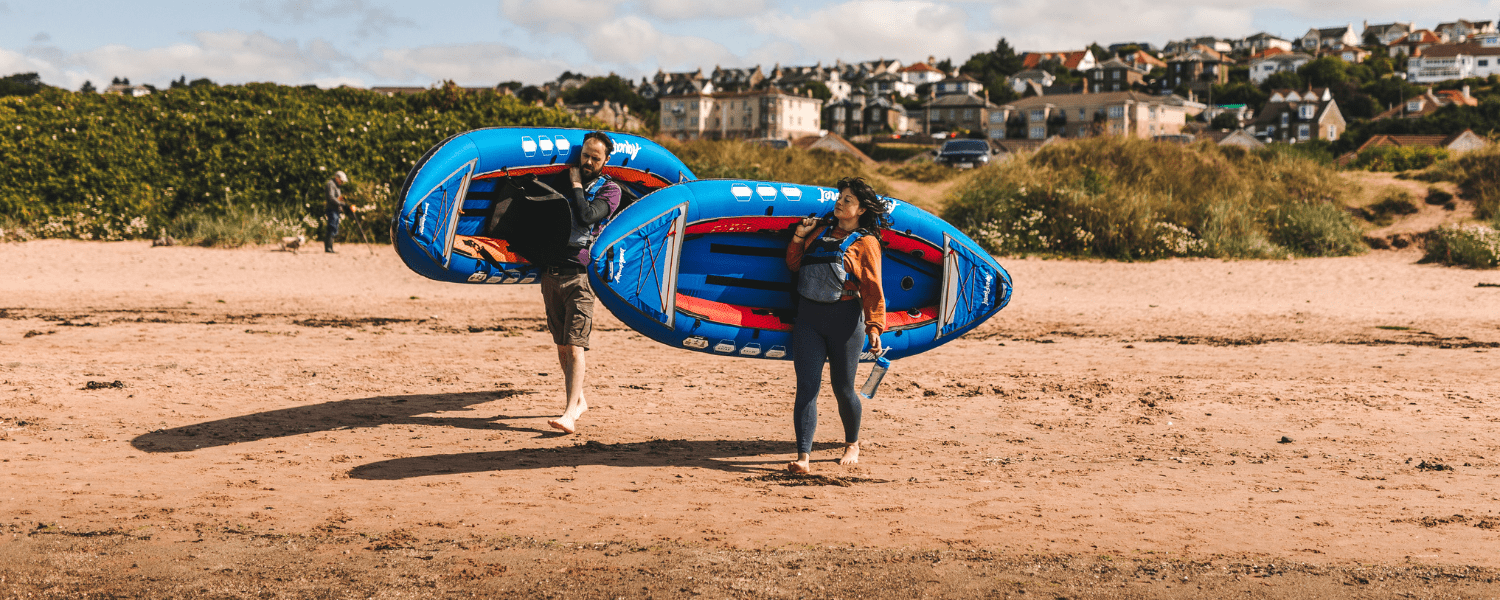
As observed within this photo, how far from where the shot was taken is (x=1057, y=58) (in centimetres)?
17788

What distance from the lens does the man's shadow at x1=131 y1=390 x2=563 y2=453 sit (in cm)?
667

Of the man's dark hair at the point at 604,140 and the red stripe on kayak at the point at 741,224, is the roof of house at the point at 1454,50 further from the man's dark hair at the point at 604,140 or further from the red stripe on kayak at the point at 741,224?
the man's dark hair at the point at 604,140

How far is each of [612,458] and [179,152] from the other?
55.2 feet

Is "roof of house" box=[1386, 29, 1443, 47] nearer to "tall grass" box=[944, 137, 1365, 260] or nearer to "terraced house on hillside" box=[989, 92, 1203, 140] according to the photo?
"terraced house on hillside" box=[989, 92, 1203, 140]

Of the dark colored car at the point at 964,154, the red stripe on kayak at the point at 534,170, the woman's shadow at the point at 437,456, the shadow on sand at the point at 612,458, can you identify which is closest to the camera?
the shadow on sand at the point at 612,458

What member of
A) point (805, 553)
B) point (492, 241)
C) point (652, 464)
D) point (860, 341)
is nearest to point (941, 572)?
point (805, 553)

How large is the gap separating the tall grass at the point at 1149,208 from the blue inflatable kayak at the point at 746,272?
38.3 feet

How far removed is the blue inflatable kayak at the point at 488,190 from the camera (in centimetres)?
735

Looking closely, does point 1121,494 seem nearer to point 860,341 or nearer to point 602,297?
point 860,341

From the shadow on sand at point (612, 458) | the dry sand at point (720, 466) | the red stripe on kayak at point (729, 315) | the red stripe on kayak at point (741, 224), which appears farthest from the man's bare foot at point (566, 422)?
the red stripe on kayak at point (741, 224)

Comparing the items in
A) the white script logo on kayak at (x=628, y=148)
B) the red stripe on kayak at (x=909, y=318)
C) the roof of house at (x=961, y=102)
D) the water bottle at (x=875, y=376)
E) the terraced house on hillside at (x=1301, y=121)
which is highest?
the roof of house at (x=961, y=102)

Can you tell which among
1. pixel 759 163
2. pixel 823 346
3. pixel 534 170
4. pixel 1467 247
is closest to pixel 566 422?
pixel 534 170

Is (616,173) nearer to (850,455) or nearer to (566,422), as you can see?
(566,422)

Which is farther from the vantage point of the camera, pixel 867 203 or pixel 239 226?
pixel 239 226
